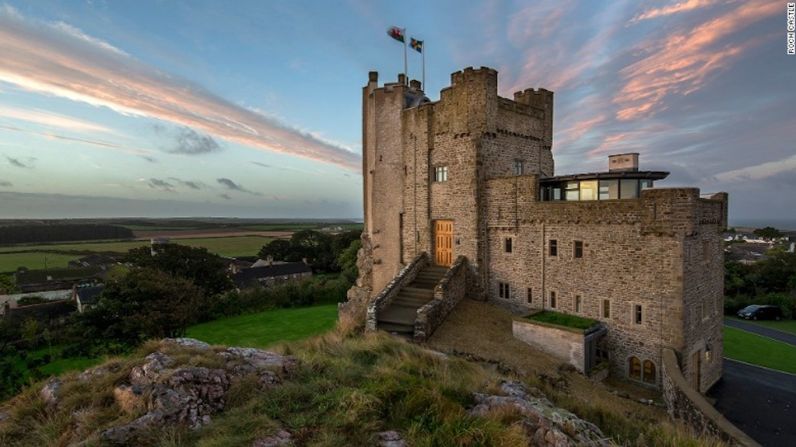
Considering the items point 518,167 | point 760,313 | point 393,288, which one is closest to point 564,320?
point 393,288

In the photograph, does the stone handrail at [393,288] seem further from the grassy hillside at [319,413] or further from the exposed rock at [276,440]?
the exposed rock at [276,440]

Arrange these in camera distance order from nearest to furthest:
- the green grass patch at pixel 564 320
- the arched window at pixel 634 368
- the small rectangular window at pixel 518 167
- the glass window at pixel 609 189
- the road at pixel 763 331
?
the arched window at pixel 634 368 → the green grass patch at pixel 564 320 → the glass window at pixel 609 189 → the small rectangular window at pixel 518 167 → the road at pixel 763 331

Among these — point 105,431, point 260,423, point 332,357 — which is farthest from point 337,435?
point 332,357

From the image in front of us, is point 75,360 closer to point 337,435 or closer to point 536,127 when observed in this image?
point 337,435

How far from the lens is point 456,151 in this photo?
20.9 m

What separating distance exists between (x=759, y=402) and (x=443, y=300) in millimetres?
14356

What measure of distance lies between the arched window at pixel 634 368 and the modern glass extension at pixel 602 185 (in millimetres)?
6747

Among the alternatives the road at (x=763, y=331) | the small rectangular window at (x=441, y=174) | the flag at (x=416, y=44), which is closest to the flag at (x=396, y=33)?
the flag at (x=416, y=44)

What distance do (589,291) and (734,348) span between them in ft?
53.9

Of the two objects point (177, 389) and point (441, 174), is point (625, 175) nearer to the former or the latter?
point (441, 174)

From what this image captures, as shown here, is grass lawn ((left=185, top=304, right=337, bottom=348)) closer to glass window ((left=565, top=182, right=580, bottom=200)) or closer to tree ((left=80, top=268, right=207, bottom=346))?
tree ((left=80, top=268, right=207, bottom=346))

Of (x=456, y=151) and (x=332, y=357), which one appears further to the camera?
(x=456, y=151)

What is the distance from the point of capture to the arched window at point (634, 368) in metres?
15.7

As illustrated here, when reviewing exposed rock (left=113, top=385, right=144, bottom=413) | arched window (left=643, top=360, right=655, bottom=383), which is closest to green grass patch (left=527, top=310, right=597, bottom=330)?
arched window (left=643, top=360, right=655, bottom=383)
